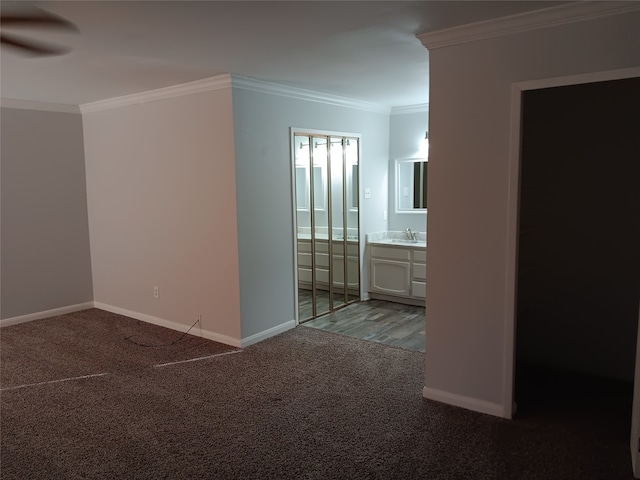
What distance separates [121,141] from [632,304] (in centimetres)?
477

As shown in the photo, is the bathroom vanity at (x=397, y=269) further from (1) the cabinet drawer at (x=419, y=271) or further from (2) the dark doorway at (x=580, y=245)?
(2) the dark doorway at (x=580, y=245)

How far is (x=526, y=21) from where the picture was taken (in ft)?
8.60

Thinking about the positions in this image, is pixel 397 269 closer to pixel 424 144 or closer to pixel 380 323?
pixel 380 323

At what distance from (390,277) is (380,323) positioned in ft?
2.82

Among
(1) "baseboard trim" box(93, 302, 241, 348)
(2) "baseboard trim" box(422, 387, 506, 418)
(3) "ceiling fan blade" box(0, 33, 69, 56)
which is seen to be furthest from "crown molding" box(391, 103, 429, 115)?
(3) "ceiling fan blade" box(0, 33, 69, 56)

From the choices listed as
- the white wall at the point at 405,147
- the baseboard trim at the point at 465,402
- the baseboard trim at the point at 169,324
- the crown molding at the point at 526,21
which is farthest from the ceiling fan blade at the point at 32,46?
the white wall at the point at 405,147

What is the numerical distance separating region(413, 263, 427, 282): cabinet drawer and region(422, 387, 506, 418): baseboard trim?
89.3 inches

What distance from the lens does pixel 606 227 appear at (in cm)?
348

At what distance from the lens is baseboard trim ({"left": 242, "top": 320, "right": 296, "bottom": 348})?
435 centimetres

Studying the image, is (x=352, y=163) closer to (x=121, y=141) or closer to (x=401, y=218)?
(x=401, y=218)

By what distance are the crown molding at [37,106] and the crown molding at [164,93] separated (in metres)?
0.12

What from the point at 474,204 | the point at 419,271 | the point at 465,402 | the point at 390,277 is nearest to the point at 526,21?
the point at 474,204

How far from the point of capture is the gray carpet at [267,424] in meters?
2.53

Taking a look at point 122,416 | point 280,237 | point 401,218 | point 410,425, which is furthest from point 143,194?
point 410,425
